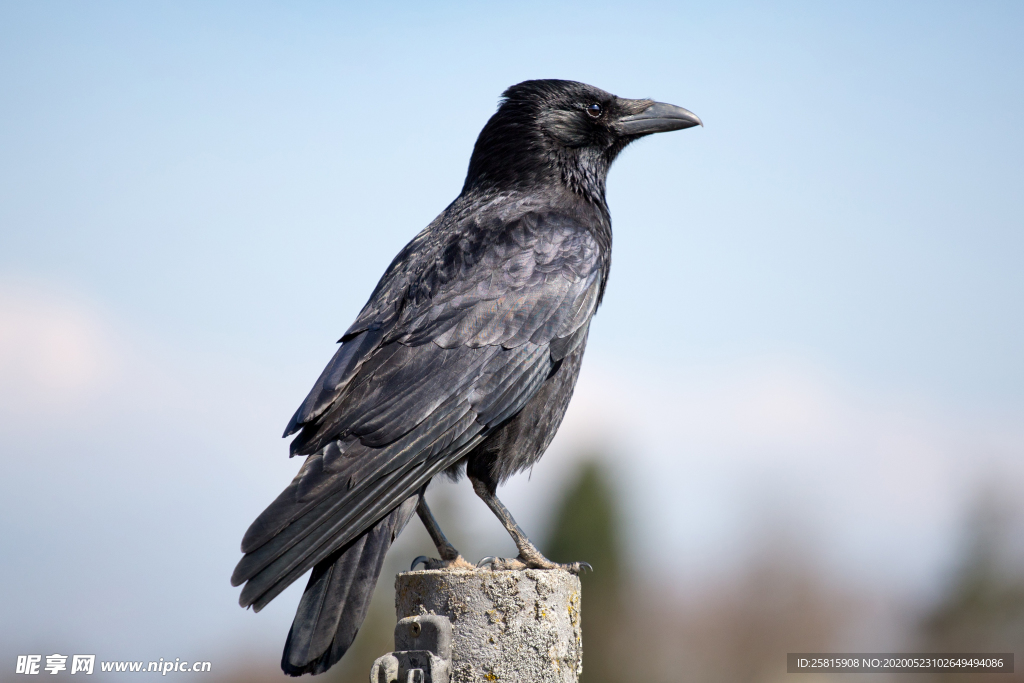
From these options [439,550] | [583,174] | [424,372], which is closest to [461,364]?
[424,372]

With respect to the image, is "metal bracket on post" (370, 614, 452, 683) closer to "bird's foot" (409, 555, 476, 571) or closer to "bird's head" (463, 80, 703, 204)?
"bird's foot" (409, 555, 476, 571)

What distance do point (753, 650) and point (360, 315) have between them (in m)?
30.5

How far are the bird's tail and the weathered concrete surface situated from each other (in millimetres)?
246

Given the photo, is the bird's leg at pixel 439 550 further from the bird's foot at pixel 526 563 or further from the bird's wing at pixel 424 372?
the bird's wing at pixel 424 372

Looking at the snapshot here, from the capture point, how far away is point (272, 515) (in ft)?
11.4

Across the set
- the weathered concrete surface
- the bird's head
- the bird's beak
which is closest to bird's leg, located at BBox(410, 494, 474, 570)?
the weathered concrete surface

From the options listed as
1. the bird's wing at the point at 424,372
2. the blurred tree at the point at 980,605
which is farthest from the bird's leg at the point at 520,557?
the blurred tree at the point at 980,605

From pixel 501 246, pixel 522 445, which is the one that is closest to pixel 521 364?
pixel 522 445

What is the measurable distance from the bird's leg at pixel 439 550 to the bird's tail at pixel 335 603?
2.40 feet

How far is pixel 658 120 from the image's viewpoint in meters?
6.15

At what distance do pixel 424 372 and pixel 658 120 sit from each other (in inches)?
115

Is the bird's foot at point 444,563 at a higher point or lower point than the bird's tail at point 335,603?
higher

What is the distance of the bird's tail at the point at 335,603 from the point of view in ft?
11.1

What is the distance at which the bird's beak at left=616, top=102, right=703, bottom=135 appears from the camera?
6.11 meters
